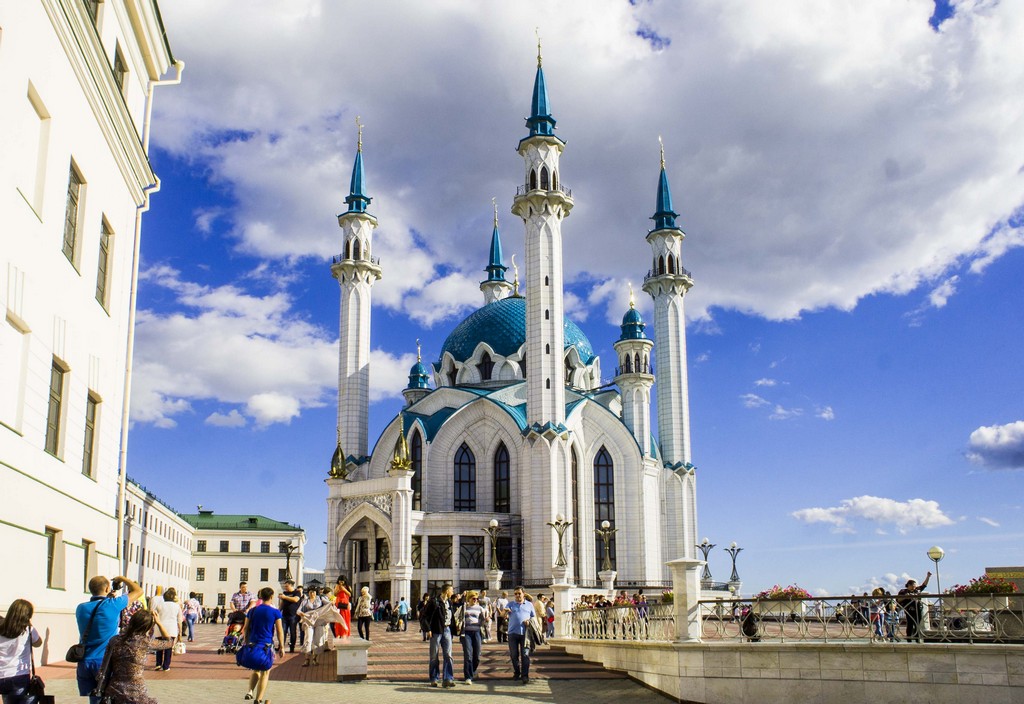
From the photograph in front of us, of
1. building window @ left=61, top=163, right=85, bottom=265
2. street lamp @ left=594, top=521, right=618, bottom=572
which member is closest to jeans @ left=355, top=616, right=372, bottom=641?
building window @ left=61, top=163, right=85, bottom=265

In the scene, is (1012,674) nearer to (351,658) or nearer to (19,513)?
(351,658)

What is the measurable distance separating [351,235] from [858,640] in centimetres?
4093

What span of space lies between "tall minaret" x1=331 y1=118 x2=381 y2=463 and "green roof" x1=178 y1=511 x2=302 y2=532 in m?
35.0

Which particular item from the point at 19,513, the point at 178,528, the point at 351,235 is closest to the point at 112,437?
the point at 19,513

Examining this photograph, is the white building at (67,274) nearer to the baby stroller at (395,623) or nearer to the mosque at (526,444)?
the baby stroller at (395,623)

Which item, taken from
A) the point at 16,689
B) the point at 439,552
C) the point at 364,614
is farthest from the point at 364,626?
the point at 439,552

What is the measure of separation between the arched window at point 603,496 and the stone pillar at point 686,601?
3063 cm

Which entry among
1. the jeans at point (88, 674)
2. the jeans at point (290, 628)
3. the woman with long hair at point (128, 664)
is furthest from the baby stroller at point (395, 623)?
the woman with long hair at point (128, 664)

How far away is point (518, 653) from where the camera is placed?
18.1 metres

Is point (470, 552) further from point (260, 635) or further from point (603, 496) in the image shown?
point (260, 635)

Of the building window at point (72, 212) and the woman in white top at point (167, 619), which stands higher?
the building window at point (72, 212)

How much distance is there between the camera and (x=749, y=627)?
16.4m

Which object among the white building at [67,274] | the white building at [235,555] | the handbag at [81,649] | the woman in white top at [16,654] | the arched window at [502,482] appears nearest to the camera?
the woman in white top at [16,654]

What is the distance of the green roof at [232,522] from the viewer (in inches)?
3135
